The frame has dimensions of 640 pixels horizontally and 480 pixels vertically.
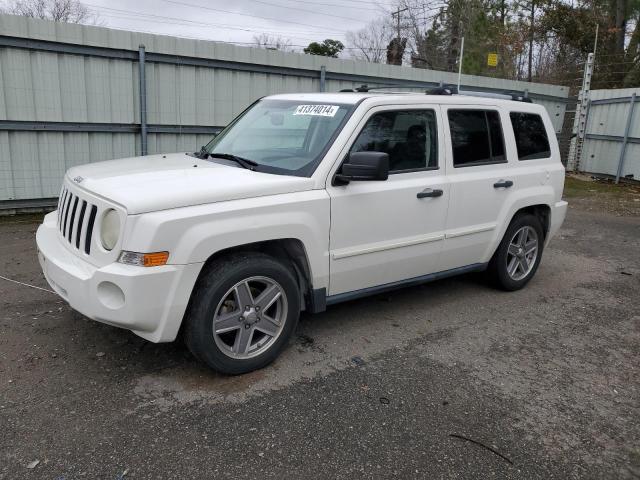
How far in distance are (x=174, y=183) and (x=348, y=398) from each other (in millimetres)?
1733

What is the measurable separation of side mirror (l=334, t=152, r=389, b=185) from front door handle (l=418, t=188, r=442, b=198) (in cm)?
70

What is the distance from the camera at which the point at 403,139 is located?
14.6 ft

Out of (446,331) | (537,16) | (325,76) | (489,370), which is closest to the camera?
(489,370)

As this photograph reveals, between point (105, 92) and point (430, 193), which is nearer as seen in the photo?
point (430, 193)

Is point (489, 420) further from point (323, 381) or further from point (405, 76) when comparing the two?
point (405, 76)

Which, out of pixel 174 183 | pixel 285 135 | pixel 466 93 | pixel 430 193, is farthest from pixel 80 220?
pixel 466 93

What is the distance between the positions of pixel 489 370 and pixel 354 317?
1270 millimetres

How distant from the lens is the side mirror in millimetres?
3762

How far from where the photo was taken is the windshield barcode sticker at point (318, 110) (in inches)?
168

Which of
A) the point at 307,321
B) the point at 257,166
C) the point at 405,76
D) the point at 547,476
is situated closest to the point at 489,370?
the point at 547,476

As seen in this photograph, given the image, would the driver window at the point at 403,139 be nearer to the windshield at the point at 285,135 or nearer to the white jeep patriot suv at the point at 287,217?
the white jeep patriot suv at the point at 287,217

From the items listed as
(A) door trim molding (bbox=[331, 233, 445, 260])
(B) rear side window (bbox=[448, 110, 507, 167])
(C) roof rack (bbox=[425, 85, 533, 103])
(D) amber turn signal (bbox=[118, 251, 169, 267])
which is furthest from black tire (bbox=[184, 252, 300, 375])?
(C) roof rack (bbox=[425, 85, 533, 103])

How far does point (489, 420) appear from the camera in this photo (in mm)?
3311

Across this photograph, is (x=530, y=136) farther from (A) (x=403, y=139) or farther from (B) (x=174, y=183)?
(B) (x=174, y=183)
